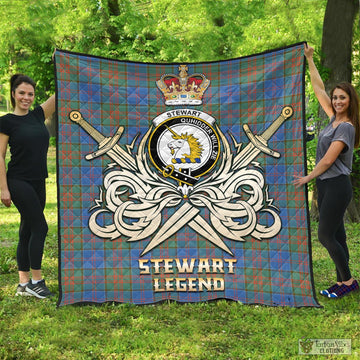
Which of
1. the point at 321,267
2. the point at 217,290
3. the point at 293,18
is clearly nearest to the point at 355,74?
the point at 293,18

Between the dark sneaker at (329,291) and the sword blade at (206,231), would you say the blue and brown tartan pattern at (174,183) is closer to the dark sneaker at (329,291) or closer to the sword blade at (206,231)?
the sword blade at (206,231)

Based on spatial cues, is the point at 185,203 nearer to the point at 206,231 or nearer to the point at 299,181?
the point at 206,231

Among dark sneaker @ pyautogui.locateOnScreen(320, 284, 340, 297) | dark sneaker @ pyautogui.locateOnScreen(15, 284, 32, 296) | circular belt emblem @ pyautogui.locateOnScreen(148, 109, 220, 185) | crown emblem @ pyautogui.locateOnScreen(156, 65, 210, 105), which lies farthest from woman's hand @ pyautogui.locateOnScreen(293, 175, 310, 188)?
dark sneaker @ pyautogui.locateOnScreen(15, 284, 32, 296)

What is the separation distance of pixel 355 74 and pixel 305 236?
229 inches

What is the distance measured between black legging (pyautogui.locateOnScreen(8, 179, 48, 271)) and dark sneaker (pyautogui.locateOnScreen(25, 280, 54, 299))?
0.53 feet

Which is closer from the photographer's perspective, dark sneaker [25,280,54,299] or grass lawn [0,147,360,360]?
grass lawn [0,147,360,360]

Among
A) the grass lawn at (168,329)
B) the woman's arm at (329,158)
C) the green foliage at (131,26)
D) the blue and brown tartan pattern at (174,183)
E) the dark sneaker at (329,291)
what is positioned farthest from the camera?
the green foliage at (131,26)

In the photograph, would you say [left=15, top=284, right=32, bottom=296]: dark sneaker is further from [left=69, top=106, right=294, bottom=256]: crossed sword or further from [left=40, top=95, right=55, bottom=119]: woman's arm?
[left=40, top=95, right=55, bottom=119]: woman's arm

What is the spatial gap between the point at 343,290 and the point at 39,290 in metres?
2.84

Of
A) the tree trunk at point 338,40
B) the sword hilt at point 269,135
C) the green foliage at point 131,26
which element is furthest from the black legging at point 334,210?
the green foliage at point 131,26

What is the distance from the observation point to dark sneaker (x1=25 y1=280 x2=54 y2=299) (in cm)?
464

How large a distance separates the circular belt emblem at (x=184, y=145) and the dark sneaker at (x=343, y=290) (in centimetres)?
162

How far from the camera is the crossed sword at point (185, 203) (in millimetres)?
4523

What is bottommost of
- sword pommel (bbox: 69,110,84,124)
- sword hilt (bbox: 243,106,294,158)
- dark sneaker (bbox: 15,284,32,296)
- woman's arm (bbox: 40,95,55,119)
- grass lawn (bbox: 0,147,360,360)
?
grass lawn (bbox: 0,147,360,360)
